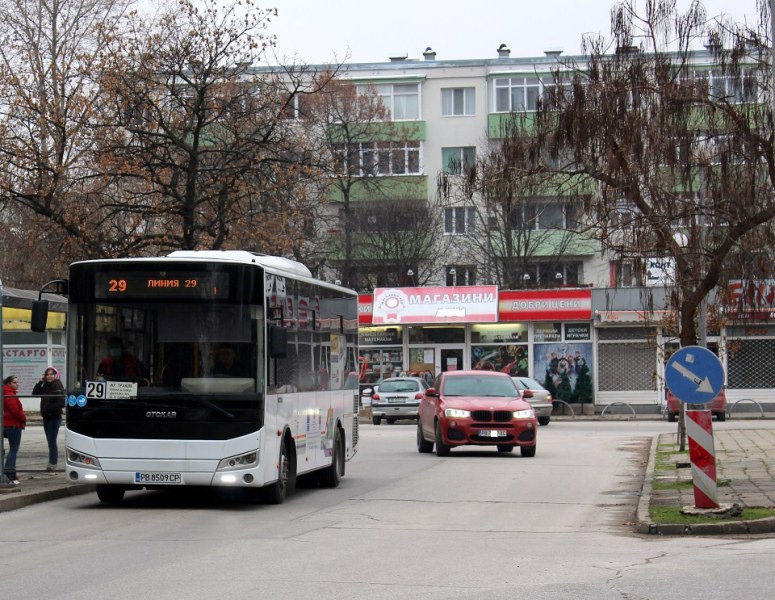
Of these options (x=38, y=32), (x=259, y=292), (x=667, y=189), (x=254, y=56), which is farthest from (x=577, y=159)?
(x=38, y=32)

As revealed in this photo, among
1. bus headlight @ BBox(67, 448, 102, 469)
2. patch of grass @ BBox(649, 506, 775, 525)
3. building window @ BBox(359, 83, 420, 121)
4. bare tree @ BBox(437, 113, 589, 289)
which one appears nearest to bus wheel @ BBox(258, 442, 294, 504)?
bus headlight @ BBox(67, 448, 102, 469)

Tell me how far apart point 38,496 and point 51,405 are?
4179mm

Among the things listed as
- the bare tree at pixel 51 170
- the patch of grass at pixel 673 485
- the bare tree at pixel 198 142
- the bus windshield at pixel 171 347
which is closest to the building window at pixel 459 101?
the bare tree at pixel 51 170

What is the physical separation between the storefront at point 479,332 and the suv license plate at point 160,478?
3630 centimetres

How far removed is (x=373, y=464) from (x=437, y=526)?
36.1 feet

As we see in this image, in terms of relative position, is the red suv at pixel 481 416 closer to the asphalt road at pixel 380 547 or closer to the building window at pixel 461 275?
the asphalt road at pixel 380 547

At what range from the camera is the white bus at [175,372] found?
1564cm

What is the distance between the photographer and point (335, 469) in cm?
2022

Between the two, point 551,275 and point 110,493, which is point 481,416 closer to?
point 110,493

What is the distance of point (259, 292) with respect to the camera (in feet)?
52.3

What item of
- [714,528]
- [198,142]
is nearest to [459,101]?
[198,142]

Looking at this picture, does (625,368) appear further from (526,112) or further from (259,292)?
(259,292)

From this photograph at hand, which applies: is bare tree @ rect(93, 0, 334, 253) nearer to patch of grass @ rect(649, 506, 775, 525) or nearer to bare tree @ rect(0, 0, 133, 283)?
bare tree @ rect(0, 0, 133, 283)

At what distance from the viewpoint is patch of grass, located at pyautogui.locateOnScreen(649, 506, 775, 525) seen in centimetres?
1395
